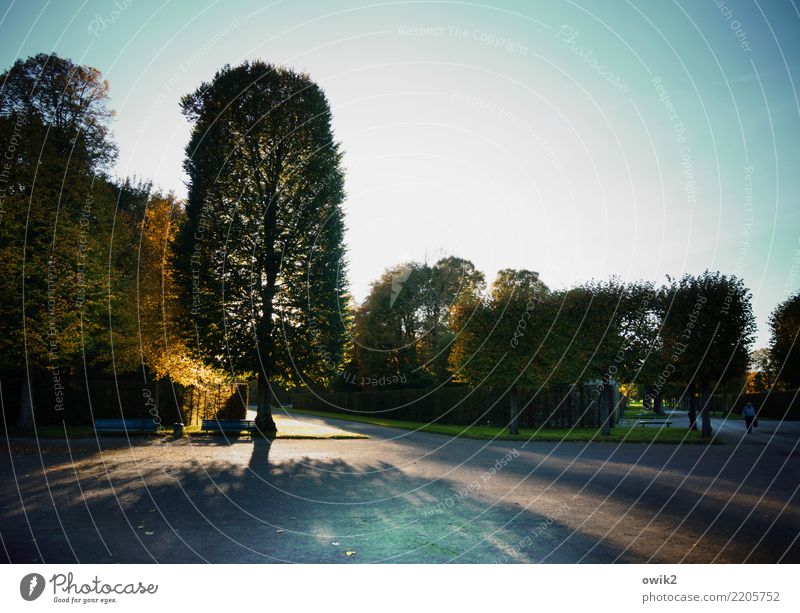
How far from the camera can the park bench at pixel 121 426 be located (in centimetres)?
2850

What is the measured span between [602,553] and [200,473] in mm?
12462

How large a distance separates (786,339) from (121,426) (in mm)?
61149

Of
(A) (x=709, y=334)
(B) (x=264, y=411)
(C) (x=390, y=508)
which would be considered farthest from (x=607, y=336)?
(C) (x=390, y=508)

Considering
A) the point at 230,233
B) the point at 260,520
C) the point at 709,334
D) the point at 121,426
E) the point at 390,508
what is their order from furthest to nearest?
1. the point at 709,334
2. the point at 230,233
3. the point at 121,426
4. the point at 390,508
5. the point at 260,520

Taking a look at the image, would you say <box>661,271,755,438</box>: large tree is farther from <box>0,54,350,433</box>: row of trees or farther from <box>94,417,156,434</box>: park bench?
<box>94,417,156,434</box>: park bench

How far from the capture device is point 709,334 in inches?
1385

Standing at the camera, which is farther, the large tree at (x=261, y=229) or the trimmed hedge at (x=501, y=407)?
the trimmed hedge at (x=501, y=407)

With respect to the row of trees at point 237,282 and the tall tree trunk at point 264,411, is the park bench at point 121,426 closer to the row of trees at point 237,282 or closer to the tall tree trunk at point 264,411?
the row of trees at point 237,282

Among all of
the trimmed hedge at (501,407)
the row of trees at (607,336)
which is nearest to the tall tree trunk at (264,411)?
the row of trees at (607,336)

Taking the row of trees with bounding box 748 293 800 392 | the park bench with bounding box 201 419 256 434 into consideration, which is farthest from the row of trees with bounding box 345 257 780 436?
the row of trees with bounding box 748 293 800 392

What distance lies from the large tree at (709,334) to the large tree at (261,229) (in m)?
23.8

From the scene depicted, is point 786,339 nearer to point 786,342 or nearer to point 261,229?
point 786,342

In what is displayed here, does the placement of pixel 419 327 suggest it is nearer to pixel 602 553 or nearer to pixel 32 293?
pixel 32 293
